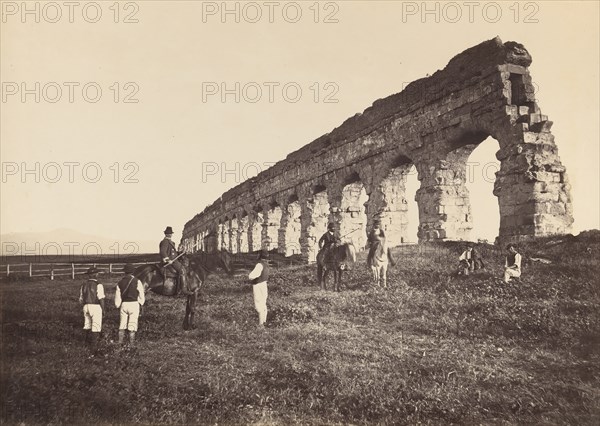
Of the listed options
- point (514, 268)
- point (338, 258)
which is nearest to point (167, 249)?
point (338, 258)

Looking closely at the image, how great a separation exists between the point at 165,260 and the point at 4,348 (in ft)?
8.63

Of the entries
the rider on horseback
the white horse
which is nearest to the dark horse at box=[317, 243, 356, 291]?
the rider on horseback

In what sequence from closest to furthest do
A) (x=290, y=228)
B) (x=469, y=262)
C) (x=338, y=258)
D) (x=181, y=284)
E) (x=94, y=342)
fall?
(x=94, y=342), (x=181, y=284), (x=469, y=262), (x=338, y=258), (x=290, y=228)

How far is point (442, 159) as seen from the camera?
40.2ft

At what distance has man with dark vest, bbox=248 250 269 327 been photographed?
8.04 metres

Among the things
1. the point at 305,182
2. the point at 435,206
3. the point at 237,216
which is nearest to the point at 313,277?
the point at 435,206

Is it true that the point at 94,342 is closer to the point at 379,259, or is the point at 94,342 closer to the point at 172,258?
the point at 172,258

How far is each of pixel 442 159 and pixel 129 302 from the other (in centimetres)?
918

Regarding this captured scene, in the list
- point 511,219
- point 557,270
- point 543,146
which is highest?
point 543,146

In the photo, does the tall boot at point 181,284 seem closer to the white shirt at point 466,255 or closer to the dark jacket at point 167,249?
the dark jacket at point 167,249

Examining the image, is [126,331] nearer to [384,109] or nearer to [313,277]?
[313,277]

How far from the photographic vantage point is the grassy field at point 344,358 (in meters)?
4.96

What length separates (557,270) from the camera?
8570 millimetres

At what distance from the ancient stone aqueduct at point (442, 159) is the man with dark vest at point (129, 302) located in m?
4.42
